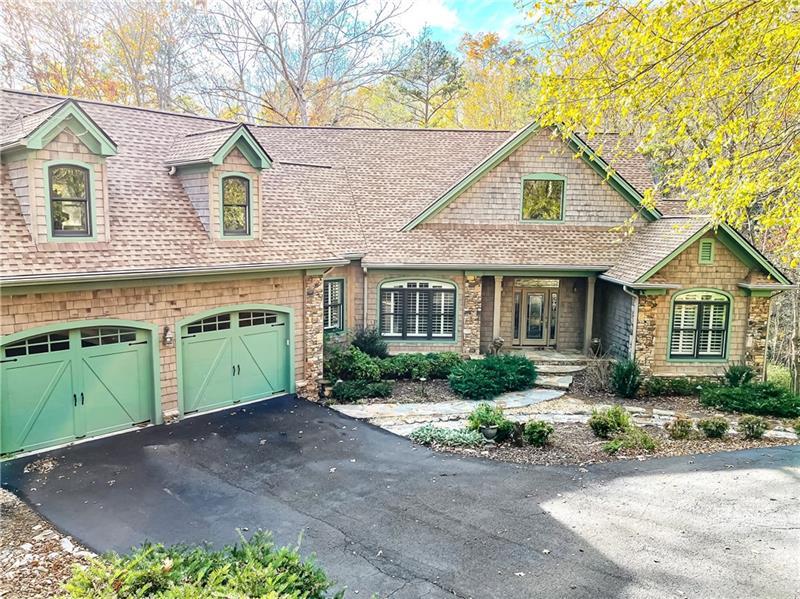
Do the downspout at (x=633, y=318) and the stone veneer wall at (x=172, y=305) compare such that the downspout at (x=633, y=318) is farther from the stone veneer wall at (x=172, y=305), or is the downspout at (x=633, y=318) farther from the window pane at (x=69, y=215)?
the window pane at (x=69, y=215)

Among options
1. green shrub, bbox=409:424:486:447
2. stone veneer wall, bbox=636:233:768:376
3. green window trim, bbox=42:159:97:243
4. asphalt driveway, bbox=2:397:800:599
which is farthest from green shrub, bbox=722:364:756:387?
green window trim, bbox=42:159:97:243

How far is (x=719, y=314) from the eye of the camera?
1620 cm

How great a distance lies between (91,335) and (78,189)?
2.68 m

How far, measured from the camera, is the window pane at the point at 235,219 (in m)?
13.0

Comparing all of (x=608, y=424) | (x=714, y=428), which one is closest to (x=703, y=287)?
(x=714, y=428)

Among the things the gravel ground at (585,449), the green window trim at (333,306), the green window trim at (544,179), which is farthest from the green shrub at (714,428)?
the green window trim at (333,306)

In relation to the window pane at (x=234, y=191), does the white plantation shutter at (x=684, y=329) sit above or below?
below

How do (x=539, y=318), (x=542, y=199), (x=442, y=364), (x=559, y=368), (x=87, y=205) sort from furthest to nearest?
(x=539, y=318) → (x=542, y=199) → (x=559, y=368) → (x=442, y=364) → (x=87, y=205)

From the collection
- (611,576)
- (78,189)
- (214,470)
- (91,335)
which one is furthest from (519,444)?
(78,189)

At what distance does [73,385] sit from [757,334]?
16.8 metres

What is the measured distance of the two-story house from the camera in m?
10.3

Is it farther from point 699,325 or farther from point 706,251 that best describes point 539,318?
point 706,251

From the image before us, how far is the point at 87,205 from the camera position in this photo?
10.8 m

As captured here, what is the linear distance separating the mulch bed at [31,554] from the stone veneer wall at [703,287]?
547 inches
